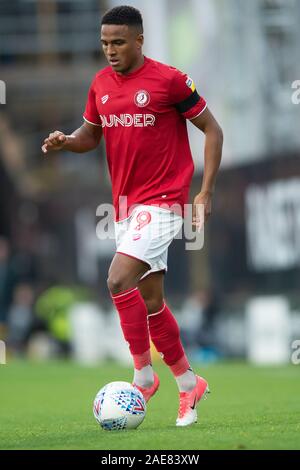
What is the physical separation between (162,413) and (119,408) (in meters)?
1.82

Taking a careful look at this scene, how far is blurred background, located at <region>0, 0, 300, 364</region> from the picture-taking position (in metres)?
17.4

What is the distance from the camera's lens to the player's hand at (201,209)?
7.57 metres

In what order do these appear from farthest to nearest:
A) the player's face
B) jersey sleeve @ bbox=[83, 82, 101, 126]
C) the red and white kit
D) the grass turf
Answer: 1. jersey sleeve @ bbox=[83, 82, 101, 126]
2. the red and white kit
3. the player's face
4. the grass turf

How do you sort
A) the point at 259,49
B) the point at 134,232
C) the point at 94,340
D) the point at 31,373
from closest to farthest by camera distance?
the point at 134,232, the point at 31,373, the point at 259,49, the point at 94,340

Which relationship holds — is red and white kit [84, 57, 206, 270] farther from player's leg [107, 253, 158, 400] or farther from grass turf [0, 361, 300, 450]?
grass turf [0, 361, 300, 450]

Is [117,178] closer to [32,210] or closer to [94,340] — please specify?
[94,340]

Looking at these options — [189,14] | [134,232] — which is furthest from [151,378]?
[189,14]

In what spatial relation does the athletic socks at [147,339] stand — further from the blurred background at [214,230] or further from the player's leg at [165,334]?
the blurred background at [214,230]

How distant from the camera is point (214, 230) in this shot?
18.6 meters

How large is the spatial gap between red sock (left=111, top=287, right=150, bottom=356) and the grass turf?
52 cm

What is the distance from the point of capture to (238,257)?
1802 cm

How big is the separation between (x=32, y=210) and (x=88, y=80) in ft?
21.5

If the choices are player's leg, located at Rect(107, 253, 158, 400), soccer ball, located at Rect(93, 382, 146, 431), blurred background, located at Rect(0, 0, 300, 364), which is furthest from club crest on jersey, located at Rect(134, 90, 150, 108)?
blurred background, located at Rect(0, 0, 300, 364)

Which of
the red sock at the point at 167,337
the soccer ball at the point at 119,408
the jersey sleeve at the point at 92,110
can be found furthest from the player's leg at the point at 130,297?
the jersey sleeve at the point at 92,110
